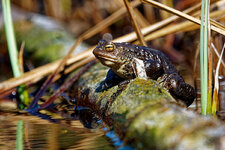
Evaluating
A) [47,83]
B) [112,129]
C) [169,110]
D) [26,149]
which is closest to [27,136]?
[26,149]

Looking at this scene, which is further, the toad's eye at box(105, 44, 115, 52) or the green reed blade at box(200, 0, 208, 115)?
the toad's eye at box(105, 44, 115, 52)

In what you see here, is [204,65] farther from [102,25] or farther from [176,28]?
[102,25]

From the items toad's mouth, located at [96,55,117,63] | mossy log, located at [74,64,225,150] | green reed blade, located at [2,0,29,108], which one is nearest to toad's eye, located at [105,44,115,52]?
toad's mouth, located at [96,55,117,63]

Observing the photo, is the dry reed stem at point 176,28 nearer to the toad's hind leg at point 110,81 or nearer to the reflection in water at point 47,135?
the toad's hind leg at point 110,81

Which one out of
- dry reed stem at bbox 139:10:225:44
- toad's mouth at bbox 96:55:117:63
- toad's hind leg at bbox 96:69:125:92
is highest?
dry reed stem at bbox 139:10:225:44

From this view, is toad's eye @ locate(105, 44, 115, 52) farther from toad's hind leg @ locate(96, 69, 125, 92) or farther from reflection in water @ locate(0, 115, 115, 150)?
reflection in water @ locate(0, 115, 115, 150)

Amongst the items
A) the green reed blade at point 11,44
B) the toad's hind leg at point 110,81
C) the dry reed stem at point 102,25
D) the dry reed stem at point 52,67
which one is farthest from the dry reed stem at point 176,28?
the green reed blade at point 11,44
